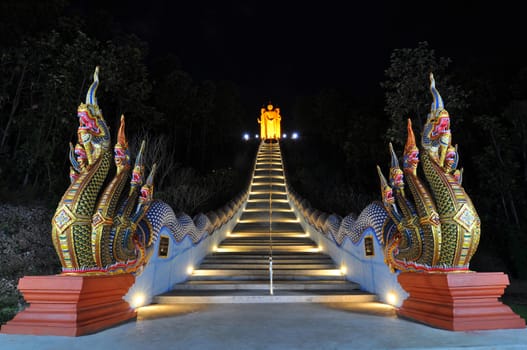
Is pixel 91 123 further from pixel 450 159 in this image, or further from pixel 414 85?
pixel 414 85

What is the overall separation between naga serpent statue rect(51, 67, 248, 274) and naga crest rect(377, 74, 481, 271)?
10.9ft

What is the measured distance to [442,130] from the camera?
415 cm

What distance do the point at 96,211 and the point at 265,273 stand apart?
3.65 meters

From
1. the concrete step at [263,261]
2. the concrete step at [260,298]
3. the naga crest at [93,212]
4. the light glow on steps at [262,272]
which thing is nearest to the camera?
the naga crest at [93,212]

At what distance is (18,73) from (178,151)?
14515 mm

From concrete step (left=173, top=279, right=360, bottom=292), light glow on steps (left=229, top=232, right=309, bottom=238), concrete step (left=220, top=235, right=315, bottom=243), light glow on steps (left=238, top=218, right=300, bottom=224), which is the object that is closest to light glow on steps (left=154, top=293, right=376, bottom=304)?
concrete step (left=173, top=279, right=360, bottom=292)

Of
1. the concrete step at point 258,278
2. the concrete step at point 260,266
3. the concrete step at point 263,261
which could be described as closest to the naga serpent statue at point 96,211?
the concrete step at point 258,278

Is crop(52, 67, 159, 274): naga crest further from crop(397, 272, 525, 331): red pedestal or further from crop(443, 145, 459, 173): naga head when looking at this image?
crop(443, 145, 459, 173): naga head

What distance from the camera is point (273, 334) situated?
12.1ft

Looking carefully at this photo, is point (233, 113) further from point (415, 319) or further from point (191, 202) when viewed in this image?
point (415, 319)

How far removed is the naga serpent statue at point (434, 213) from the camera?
3853 mm

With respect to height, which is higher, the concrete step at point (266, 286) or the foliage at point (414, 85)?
the foliage at point (414, 85)

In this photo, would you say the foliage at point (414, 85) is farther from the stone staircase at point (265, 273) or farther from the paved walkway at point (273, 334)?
the paved walkway at point (273, 334)

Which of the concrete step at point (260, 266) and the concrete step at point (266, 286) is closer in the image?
the concrete step at point (266, 286)
